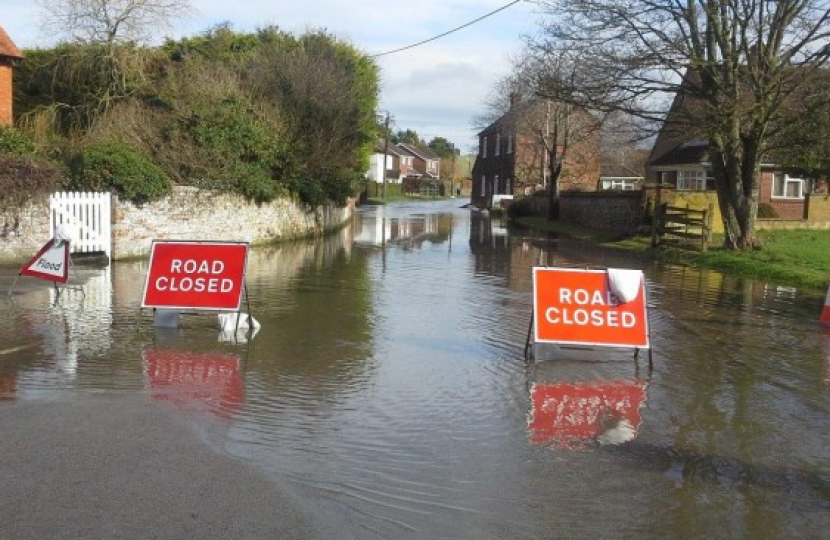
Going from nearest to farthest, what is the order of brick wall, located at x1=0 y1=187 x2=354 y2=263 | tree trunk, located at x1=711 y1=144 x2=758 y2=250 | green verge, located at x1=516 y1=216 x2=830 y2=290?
brick wall, located at x1=0 y1=187 x2=354 y2=263, green verge, located at x1=516 y1=216 x2=830 y2=290, tree trunk, located at x1=711 y1=144 x2=758 y2=250

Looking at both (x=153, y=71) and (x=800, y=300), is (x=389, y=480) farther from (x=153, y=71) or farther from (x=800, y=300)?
(x=153, y=71)

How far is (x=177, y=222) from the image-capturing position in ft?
67.6

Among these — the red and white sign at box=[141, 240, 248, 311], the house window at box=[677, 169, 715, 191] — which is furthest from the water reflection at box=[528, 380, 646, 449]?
the house window at box=[677, 169, 715, 191]

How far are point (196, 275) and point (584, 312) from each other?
4.79 metres

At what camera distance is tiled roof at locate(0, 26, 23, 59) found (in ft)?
86.6

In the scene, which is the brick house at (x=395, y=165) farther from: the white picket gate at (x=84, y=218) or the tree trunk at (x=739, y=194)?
the white picket gate at (x=84, y=218)

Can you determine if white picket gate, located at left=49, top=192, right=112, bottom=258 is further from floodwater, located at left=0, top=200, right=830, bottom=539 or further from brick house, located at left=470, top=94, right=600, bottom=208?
brick house, located at left=470, top=94, right=600, bottom=208

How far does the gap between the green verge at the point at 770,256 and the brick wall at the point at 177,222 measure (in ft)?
37.6

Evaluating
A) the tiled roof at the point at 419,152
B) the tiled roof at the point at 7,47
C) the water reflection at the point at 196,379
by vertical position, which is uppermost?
the tiled roof at the point at 419,152

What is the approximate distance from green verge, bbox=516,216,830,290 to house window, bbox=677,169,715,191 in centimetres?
791

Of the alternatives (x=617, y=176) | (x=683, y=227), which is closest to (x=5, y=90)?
(x=683, y=227)

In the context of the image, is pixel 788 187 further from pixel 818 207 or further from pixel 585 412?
pixel 585 412

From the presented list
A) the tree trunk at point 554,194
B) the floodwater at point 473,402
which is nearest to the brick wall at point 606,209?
the tree trunk at point 554,194

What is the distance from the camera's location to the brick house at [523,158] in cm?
4653
